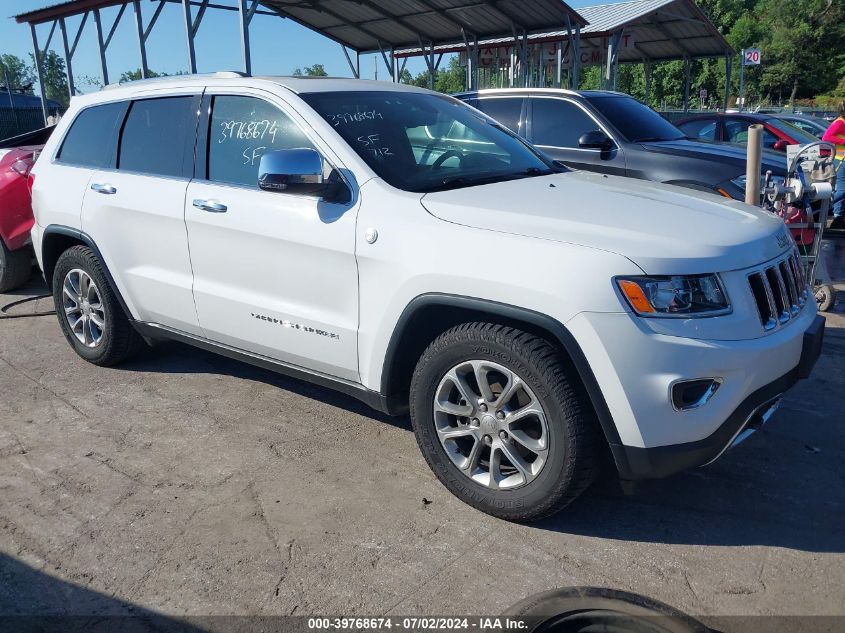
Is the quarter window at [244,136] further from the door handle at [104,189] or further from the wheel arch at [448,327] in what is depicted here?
the wheel arch at [448,327]

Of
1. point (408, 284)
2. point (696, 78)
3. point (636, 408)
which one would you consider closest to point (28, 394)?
point (408, 284)

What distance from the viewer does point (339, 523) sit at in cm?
319

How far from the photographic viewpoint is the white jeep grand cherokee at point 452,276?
274 centimetres

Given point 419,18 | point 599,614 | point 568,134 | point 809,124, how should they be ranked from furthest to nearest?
point 419,18 < point 809,124 < point 568,134 < point 599,614

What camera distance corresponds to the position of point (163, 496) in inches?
134

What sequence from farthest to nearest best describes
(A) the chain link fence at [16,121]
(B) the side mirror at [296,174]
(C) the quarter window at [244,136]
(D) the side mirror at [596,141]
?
(A) the chain link fence at [16,121], (D) the side mirror at [596,141], (C) the quarter window at [244,136], (B) the side mirror at [296,174]

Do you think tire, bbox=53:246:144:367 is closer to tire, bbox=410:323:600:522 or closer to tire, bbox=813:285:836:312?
tire, bbox=410:323:600:522

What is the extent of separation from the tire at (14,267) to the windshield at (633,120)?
5.81m

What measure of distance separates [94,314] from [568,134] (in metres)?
4.92

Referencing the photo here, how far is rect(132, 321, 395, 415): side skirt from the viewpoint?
3512 mm

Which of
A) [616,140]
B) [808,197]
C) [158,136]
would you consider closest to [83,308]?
[158,136]

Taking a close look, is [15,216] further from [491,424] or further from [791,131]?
[791,131]

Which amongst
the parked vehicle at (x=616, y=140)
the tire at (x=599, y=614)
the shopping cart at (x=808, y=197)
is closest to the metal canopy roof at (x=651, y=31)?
the parked vehicle at (x=616, y=140)

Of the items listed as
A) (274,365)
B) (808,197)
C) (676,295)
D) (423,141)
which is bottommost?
(274,365)
